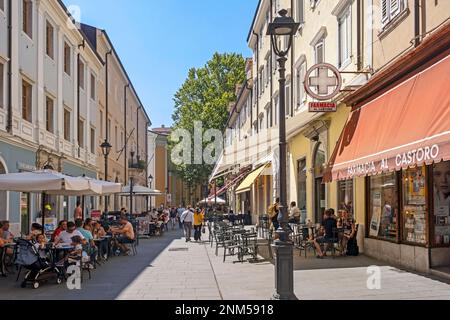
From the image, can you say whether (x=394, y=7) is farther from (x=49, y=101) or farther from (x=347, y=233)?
(x=49, y=101)

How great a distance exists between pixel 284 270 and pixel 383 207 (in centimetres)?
599

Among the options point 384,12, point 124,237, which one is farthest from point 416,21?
point 124,237

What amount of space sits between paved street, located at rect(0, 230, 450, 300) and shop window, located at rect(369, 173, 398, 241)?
2.68ft

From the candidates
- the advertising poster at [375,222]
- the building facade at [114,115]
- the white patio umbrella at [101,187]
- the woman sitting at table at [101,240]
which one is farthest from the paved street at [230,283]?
the building facade at [114,115]

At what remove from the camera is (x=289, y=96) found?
24.6 metres

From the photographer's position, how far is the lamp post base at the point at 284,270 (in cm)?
848

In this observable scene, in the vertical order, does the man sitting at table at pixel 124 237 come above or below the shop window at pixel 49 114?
below

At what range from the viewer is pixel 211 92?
57906mm

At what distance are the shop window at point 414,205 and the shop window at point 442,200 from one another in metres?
0.23

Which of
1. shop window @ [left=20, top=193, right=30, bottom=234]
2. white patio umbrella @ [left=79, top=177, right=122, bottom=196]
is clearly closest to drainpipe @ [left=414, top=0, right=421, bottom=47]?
white patio umbrella @ [left=79, top=177, right=122, bottom=196]

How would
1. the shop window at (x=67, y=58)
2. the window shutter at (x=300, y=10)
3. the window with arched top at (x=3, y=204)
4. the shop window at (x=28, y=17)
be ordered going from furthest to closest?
the shop window at (x=67, y=58), the window shutter at (x=300, y=10), the shop window at (x=28, y=17), the window with arched top at (x=3, y=204)

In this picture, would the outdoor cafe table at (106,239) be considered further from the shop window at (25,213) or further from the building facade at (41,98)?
the shop window at (25,213)

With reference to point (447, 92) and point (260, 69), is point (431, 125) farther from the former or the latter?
point (260, 69)

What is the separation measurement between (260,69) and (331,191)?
19.2 metres
